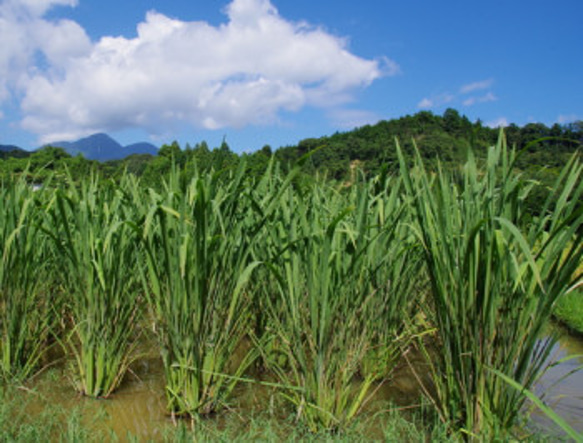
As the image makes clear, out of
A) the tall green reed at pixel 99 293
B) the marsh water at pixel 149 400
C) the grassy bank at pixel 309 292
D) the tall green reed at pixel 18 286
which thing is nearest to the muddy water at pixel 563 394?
the marsh water at pixel 149 400

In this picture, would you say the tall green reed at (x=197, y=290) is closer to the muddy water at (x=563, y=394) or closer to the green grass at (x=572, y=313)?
the muddy water at (x=563, y=394)

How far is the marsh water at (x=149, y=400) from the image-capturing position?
1899 mm

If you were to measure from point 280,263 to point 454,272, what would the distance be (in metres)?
0.72

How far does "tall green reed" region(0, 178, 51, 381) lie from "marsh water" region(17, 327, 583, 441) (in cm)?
17

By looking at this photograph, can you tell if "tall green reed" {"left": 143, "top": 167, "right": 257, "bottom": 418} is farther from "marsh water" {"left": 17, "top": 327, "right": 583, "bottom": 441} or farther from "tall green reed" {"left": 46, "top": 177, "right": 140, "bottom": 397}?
"tall green reed" {"left": 46, "top": 177, "right": 140, "bottom": 397}

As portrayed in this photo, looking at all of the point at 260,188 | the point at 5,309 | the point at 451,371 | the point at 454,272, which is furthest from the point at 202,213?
the point at 5,309

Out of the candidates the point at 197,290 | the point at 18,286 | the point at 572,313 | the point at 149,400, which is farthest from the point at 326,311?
the point at 572,313

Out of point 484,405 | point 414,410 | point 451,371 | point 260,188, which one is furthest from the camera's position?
point 260,188

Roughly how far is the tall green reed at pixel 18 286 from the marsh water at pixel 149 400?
0.55 feet

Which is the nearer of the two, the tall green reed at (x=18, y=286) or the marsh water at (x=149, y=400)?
the marsh water at (x=149, y=400)

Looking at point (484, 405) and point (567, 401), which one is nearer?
point (484, 405)

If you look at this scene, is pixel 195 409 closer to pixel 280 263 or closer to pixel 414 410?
pixel 280 263

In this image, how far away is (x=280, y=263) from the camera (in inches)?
75.5

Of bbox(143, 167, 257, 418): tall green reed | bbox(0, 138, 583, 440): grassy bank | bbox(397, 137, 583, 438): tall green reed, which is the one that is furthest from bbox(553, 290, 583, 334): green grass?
bbox(143, 167, 257, 418): tall green reed
